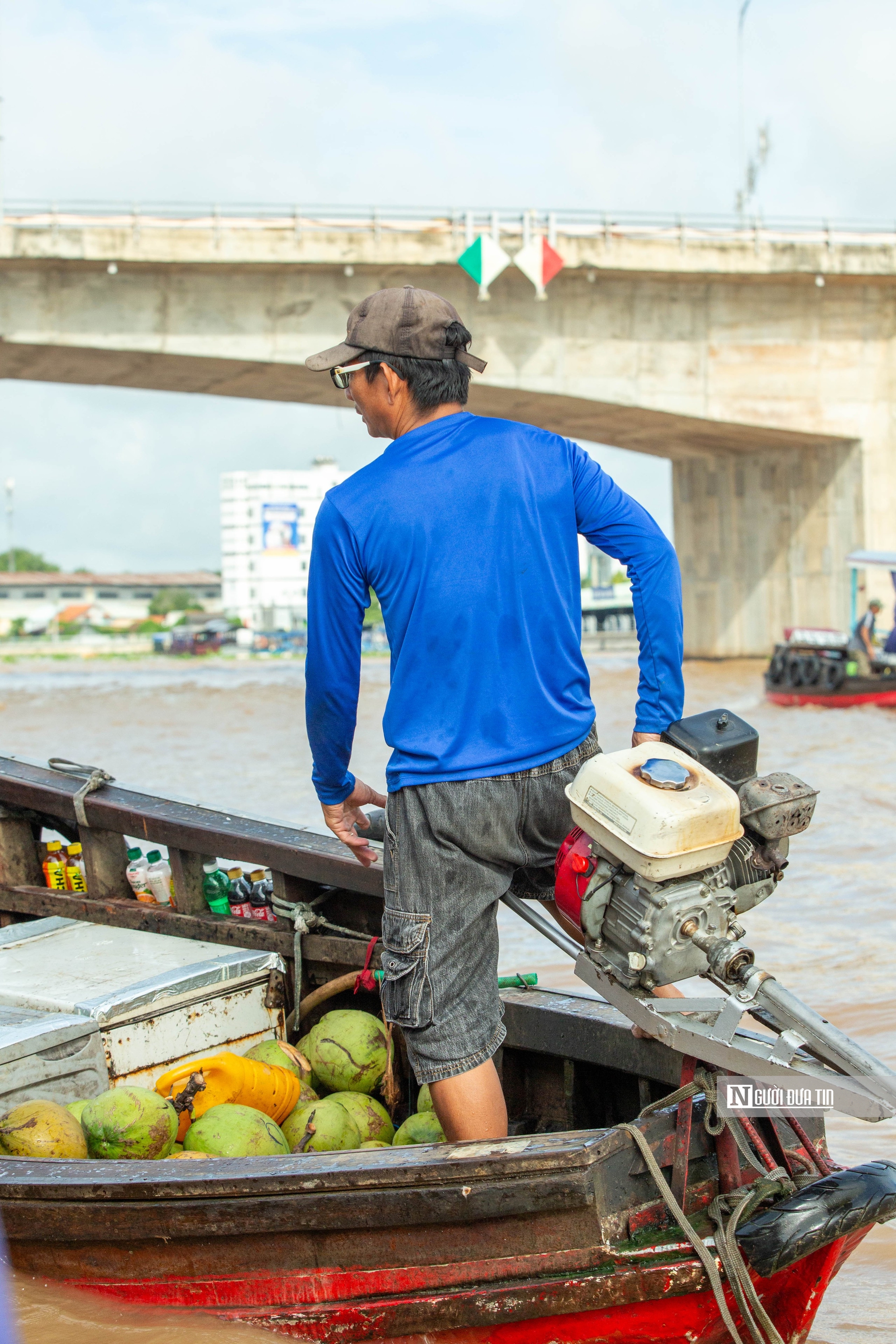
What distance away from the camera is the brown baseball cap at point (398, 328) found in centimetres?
249

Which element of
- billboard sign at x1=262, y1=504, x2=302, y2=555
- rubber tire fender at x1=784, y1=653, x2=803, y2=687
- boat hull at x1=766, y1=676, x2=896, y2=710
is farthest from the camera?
billboard sign at x1=262, y1=504, x2=302, y2=555

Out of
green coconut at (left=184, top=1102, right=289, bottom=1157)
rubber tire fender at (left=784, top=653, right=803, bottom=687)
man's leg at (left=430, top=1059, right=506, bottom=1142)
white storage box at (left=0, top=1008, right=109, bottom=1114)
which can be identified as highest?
man's leg at (left=430, top=1059, right=506, bottom=1142)

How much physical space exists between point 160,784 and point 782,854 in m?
11.3

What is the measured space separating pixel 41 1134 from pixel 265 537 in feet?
328

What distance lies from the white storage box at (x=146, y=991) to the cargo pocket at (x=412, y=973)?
106cm

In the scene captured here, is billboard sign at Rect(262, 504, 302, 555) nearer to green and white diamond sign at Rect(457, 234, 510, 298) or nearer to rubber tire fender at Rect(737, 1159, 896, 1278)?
green and white diamond sign at Rect(457, 234, 510, 298)

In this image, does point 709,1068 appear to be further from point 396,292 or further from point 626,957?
point 396,292

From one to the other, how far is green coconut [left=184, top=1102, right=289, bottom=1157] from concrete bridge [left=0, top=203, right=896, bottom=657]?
1891cm

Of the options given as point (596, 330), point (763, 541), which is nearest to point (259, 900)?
point (596, 330)

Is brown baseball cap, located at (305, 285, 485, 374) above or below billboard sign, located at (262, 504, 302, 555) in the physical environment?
above

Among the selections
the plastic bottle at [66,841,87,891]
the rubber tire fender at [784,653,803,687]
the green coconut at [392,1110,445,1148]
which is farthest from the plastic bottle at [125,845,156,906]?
the rubber tire fender at [784,653,803,687]

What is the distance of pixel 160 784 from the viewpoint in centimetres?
1308

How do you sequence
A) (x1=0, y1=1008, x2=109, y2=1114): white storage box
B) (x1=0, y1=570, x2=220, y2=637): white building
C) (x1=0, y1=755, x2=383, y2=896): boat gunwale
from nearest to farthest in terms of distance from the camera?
(x1=0, y1=1008, x2=109, y2=1114): white storage box, (x1=0, y1=755, x2=383, y2=896): boat gunwale, (x1=0, y1=570, x2=220, y2=637): white building

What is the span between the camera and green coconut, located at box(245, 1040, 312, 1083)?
3.35 meters
